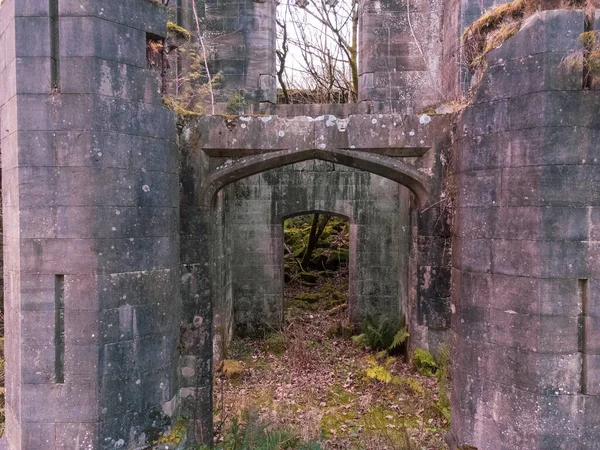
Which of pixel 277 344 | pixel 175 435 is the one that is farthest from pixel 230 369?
pixel 175 435

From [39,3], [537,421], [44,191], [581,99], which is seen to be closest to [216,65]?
[39,3]

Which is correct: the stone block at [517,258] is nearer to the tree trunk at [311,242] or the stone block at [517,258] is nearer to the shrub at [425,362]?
the shrub at [425,362]

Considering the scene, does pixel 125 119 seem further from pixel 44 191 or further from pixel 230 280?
pixel 230 280

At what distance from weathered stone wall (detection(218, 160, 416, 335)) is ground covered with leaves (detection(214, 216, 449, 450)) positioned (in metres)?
0.69

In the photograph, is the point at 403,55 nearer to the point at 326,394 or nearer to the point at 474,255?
the point at 474,255

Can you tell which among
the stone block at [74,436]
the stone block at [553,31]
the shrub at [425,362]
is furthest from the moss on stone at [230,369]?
the stone block at [553,31]

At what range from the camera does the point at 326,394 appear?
637cm

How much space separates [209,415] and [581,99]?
184 inches

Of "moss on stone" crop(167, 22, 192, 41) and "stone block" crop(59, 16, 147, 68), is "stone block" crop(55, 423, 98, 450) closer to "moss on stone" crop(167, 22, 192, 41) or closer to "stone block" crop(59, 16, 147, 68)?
"stone block" crop(59, 16, 147, 68)

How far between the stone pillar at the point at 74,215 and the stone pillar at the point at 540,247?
3.15 m

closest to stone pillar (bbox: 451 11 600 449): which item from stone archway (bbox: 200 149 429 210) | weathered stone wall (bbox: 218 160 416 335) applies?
stone archway (bbox: 200 149 429 210)

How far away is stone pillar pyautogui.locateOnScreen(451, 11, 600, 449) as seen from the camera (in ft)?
10.7

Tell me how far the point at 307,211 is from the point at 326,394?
3.68 metres

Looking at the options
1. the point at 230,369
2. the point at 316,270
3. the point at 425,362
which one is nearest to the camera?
the point at 425,362
